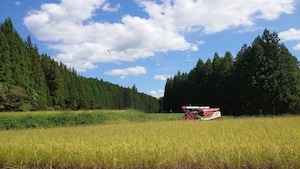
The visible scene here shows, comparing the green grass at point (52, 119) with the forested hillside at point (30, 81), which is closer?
the green grass at point (52, 119)

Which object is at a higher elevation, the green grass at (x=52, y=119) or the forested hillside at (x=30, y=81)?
the forested hillside at (x=30, y=81)

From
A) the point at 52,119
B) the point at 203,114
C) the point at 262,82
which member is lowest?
the point at 52,119

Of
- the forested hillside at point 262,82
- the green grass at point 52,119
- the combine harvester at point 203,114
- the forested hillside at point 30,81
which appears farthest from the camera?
the forested hillside at point 262,82

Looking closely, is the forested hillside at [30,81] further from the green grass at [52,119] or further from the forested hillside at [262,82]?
the forested hillside at [262,82]

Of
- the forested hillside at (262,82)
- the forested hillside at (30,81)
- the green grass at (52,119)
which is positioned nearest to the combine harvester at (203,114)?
the green grass at (52,119)

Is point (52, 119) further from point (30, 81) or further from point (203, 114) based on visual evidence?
point (30, 81)

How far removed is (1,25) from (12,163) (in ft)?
134

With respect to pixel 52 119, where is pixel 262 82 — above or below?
above

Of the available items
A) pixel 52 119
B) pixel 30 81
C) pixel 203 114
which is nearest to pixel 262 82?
pixel 203 114

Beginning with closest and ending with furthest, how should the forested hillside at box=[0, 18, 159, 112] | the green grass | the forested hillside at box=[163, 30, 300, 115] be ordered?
the green grass < the forested hillside at box=[0, 18, 159, 112] < the forested hillside at box=[163, 30, 300, 115]

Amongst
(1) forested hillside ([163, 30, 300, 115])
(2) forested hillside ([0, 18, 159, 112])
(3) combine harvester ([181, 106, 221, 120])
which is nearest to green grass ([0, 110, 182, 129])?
(3) combine harvester ([181, 106, 221, 120])

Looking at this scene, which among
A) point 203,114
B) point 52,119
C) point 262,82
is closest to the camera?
point 203,114

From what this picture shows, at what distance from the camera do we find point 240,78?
51.9 m

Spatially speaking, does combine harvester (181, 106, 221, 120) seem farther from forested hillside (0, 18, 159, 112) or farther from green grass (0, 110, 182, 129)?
forested hillside (0, 18, 159, 112)
